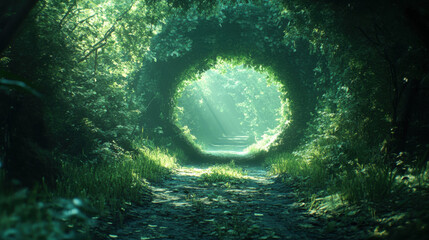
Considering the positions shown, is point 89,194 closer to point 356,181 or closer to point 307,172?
point 356,181

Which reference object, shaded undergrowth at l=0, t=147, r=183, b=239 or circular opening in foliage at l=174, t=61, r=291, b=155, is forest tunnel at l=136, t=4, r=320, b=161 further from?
shaded undergrowth at l=0, t=147, r=183, b=239

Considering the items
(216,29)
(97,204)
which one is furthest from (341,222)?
(216,29)

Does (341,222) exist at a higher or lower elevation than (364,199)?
lower

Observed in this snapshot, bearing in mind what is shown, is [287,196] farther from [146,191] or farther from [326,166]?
[146,191]

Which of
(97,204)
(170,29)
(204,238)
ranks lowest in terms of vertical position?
(204,238)

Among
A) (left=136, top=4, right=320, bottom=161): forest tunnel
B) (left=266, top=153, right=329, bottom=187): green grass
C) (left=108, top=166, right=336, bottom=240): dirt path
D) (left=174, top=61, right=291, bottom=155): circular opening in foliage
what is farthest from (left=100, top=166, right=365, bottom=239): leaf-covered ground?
(left=174, top=61, right=291, bottom=155): circular opening in foliage

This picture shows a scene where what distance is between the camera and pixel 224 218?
4.06 m

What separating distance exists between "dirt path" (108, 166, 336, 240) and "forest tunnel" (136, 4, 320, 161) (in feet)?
23.4

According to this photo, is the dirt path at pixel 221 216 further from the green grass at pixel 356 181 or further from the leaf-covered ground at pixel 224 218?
the green grass at pixel 356 181

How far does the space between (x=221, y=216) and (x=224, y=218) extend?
0.11 m

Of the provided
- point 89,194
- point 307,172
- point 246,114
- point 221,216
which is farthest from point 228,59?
point 246,114

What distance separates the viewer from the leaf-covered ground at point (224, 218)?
3.39 meters

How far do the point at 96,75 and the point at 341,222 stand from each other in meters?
7.95

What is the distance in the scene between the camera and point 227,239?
10.6ft
